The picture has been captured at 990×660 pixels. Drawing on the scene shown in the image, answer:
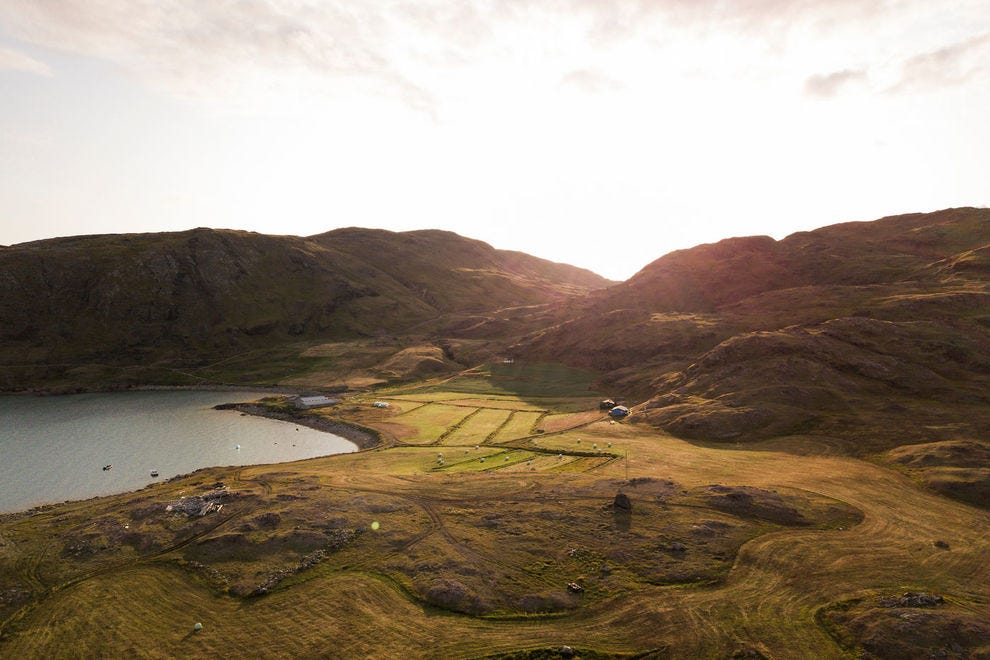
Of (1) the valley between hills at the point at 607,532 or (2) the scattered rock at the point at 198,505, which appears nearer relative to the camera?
(1) the valley between hills at the point at 607,532

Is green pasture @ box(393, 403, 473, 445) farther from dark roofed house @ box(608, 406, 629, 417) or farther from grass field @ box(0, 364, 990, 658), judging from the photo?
dark roofed house @ box(608, 406, 629, 417)

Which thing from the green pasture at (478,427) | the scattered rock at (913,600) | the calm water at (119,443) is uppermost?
the green pasture at (478,427)

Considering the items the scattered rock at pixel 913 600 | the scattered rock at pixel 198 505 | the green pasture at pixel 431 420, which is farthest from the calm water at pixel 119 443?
the scattered rock at pixel 913 600

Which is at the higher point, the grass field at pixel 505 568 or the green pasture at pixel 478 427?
the green pasture at pixel 478 427

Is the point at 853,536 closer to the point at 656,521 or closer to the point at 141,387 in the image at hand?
the point at 656,521

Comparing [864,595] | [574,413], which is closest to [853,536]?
[864,595]

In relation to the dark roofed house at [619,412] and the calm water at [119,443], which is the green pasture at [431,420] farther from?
the dark roofed house at [619,412]
